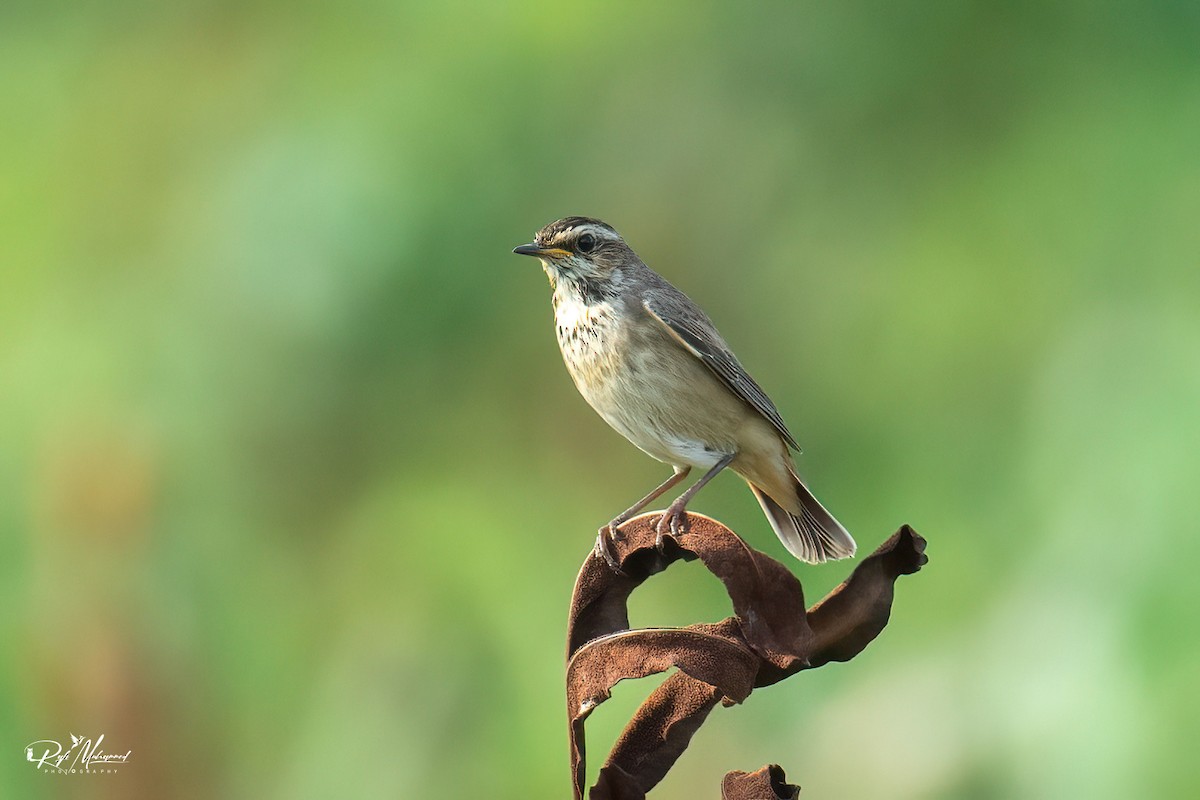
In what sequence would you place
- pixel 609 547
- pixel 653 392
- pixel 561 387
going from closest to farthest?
pixel 609 547
pixel 653 392
pixel 561 387

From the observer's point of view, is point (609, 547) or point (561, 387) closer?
point (609, 547)

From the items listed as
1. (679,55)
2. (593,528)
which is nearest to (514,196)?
(679,55)

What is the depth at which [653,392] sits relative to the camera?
11.1ft

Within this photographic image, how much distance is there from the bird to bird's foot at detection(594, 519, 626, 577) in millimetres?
892

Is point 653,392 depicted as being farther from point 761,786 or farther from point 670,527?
point 761,786

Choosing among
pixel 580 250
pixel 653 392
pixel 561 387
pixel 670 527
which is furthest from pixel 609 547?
pixel 561 387

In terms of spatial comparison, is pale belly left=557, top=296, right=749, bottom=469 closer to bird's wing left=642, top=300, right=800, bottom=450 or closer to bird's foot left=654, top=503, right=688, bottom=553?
bird's wing left=642, top=300, right=800, bottom=450

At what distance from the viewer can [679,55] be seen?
5281 millimetres

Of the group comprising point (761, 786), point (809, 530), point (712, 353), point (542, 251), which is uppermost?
point (542, 251)

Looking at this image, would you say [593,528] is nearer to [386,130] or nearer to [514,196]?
[514,196]

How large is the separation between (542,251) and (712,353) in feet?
1.89

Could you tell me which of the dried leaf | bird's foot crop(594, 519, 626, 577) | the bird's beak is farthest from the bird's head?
the dried leaf

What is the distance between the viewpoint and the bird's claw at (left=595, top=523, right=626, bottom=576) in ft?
6.39

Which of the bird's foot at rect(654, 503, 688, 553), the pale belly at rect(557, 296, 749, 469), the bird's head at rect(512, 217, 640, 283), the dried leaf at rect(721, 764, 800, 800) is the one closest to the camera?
the dried leaf at rect(721, 764, 800, 800)
